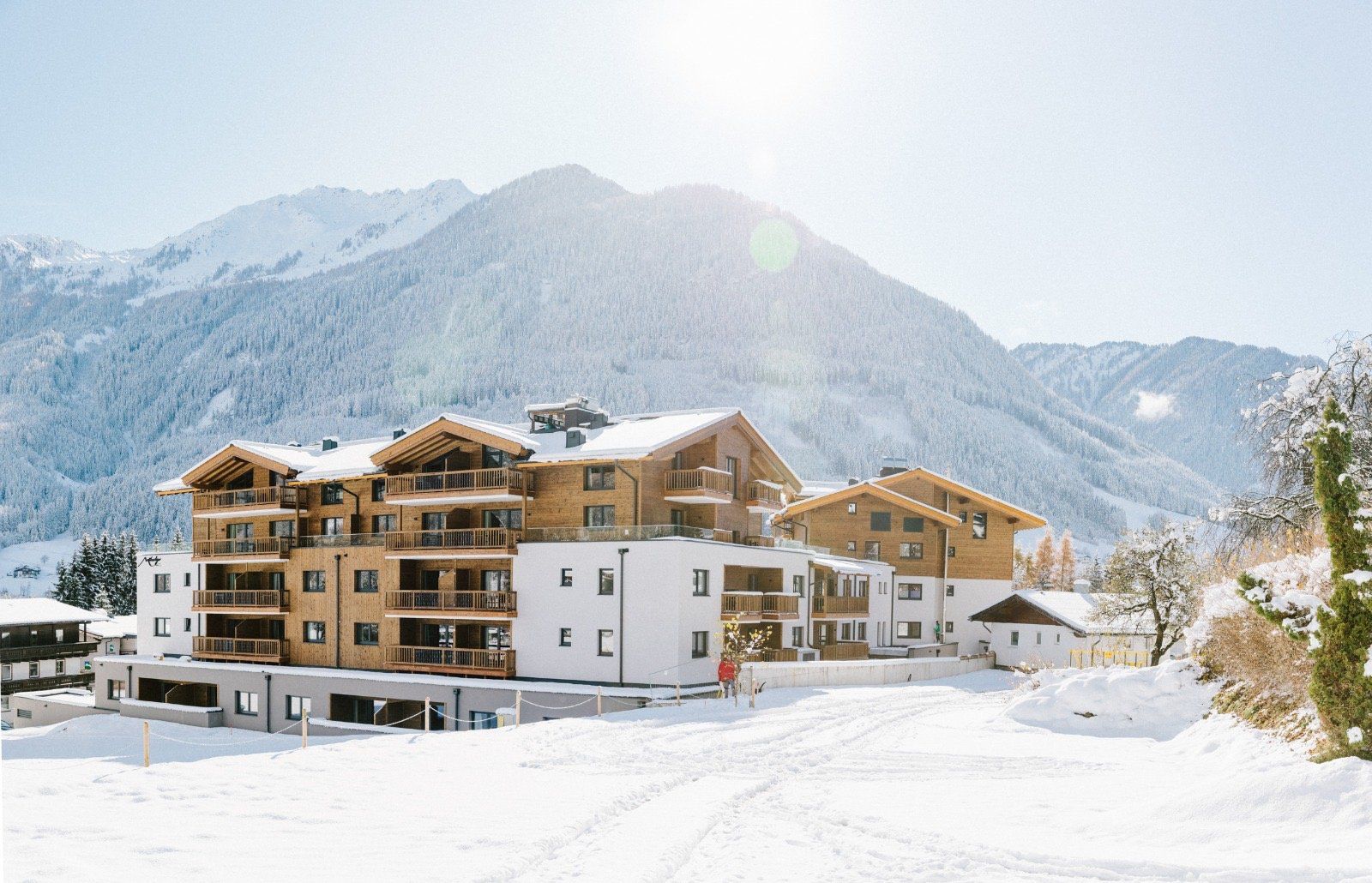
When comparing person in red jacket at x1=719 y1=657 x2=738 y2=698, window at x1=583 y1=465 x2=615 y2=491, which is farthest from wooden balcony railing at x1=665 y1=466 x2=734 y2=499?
person in red jacket at x1=719 y1=657 x2=738 y2=698

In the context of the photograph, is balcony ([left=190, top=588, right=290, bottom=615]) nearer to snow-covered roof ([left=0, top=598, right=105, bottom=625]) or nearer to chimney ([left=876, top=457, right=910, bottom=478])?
snow-covered roof ([left=0, top=598, right=105, bottom=625])

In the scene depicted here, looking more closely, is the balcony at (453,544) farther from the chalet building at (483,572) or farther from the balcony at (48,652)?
the balcony at (48,652)

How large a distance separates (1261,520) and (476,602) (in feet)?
91.3

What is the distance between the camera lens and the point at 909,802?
1545 centimetres

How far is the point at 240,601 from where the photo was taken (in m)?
47.0

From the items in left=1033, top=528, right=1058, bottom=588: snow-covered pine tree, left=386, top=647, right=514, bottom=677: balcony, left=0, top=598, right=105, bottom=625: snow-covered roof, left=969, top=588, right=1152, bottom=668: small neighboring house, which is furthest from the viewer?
left=1033, top=528, right=1058, bottom=588: snow-covered pine tree

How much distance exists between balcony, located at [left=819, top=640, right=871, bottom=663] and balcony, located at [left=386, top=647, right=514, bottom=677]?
54.2 ft

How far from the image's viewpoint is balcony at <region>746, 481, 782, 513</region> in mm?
44406

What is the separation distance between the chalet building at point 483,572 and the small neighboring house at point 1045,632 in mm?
13105

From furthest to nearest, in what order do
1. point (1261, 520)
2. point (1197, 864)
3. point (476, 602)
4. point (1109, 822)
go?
point (476, 602) → point (1261, 520) → point (1109, 822) → point (1197, 864)

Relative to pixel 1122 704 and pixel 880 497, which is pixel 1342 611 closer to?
pixel 1122 704

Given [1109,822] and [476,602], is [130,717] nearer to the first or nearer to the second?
[476,602]

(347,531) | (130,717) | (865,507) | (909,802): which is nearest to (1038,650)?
(865,507)

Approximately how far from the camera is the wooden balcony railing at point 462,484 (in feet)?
126
